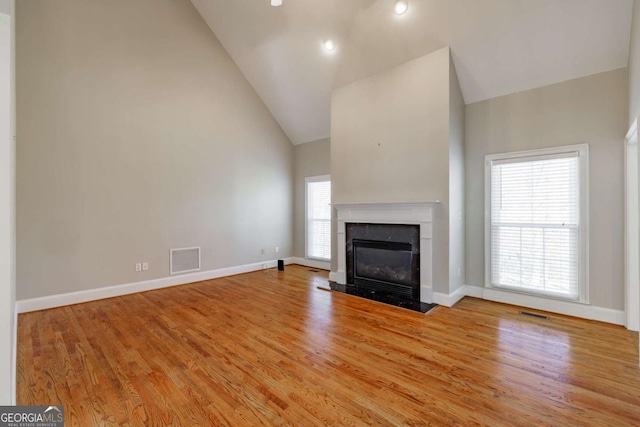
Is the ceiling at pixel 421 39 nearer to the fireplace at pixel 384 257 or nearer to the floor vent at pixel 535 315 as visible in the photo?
the fireplace at pixel 384 257

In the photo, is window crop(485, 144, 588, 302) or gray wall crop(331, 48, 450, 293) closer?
window crop(485, 144, 588, 302)

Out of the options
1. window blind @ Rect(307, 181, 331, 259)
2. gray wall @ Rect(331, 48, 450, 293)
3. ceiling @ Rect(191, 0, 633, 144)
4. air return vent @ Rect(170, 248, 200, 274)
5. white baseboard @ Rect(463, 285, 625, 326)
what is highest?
ceiling @ Rect(191, 0, 633, 144)

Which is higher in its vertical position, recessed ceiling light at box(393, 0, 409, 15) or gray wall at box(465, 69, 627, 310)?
recessed ceiling light at box(393, 0, 409, 15)

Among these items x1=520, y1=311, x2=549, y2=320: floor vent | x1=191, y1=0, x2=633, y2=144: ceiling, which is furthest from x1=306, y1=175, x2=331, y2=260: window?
x1=520, y1=311, x2=549, y2=320: floor vent

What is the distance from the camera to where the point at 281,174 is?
21.5 feet

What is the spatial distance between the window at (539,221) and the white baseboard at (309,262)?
306cm

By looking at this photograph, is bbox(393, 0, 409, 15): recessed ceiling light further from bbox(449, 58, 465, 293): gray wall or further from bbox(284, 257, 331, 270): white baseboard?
bbox(284, 257, 331, 270): white baseboard

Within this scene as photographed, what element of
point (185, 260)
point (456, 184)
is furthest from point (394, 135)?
point (185, 260)

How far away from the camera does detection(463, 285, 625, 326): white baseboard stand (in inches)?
129

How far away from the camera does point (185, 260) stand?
4984mm

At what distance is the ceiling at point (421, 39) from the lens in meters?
3.14

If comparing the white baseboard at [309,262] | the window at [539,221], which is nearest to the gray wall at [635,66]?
the window at [539,221]

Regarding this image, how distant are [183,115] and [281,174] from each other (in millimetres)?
2304

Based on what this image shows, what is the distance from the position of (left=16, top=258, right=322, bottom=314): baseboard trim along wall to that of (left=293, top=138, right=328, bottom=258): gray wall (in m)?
0.84
